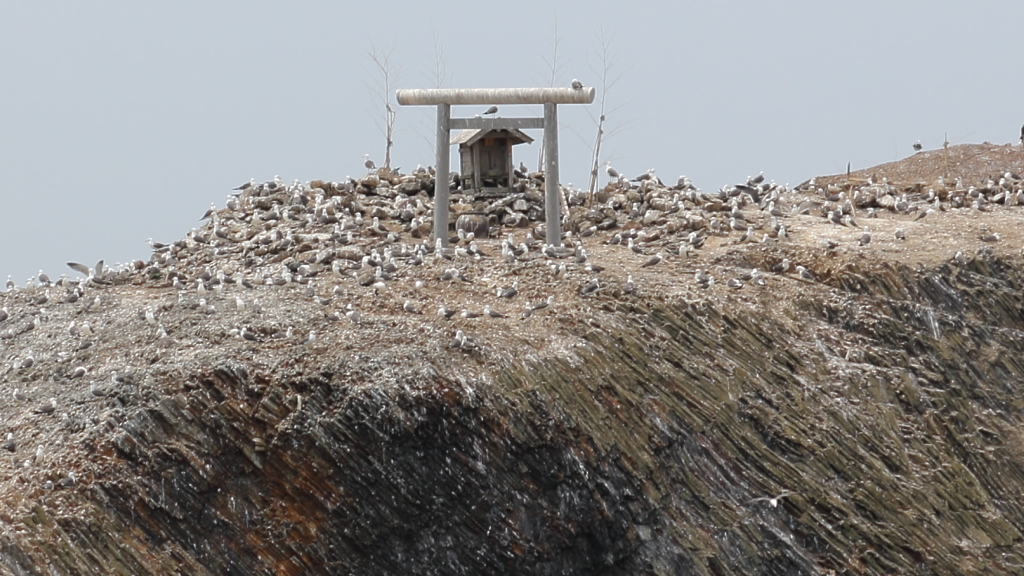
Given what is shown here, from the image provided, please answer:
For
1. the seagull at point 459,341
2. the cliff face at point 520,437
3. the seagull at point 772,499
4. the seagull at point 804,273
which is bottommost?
the seagull at point 772,499

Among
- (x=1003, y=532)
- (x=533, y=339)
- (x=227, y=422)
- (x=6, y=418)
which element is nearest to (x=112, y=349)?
(x=6, y=418)

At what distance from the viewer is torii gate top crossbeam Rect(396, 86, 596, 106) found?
2303cm

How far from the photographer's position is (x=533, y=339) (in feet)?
61.3

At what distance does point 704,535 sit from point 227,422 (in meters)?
7.36

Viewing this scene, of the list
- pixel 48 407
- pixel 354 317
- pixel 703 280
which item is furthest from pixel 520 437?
pixel 48 407

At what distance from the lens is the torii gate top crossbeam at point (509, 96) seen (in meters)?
23.0

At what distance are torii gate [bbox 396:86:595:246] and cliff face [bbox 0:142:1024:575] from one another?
107 inches

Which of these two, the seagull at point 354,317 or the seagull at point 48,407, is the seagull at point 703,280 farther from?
the seagull at point 48,407

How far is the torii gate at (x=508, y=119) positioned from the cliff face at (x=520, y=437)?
2719 millimetres

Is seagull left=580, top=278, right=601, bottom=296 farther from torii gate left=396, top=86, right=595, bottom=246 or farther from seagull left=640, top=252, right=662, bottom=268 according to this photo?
torii gate left=396, top=86, right=595, bottom=246

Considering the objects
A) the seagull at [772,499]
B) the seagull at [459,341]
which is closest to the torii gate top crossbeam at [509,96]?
the seagull at [459,341]

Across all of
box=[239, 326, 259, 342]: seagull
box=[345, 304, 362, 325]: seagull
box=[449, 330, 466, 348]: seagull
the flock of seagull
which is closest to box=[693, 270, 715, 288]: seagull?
the flock of seagull

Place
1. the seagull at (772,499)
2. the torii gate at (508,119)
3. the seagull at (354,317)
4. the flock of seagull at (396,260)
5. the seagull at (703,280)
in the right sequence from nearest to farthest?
the seagull at (772,499) < the seagull at (354,317) < the flock of seagull at (396,260) < the seagull at (703,280) < the torii gate at (508,119)

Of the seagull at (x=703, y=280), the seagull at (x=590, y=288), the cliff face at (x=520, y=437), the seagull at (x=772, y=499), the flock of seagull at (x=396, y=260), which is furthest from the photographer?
the seagull at (x=703, y=280)
